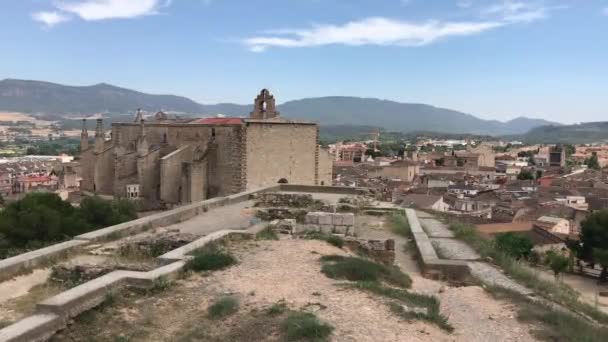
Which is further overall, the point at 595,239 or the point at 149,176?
the point at 595,239

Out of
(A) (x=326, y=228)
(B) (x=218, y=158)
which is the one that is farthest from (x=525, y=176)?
(A) (x=326, y=228)

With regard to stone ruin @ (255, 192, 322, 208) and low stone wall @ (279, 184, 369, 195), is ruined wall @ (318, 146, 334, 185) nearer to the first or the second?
low stone wall @ (279, 184, 369, 195)

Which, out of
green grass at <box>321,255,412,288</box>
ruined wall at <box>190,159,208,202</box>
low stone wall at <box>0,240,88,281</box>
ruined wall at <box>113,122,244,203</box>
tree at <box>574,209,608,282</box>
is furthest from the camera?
tree at <box>574,209,608,282</box>

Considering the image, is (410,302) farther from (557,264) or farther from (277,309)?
(557,264)

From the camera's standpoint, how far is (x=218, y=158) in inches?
1041

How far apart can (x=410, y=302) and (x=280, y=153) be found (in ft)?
65.5

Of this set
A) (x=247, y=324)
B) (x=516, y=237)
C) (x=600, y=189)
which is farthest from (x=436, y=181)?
(x=247, y=324)

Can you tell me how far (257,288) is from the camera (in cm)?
721

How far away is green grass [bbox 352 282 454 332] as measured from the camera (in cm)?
638

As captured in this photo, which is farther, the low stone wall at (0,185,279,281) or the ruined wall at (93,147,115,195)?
the ruined wall at (93,147,115,195)

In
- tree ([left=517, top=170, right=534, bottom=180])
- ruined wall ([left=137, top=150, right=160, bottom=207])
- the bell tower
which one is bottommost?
tree ([left=517, top=170, right=534, bottom=180])

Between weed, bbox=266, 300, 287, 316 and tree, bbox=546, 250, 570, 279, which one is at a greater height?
weed, bbox=266, 300, 287, 316

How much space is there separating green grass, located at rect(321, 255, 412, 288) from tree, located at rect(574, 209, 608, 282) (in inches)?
1008

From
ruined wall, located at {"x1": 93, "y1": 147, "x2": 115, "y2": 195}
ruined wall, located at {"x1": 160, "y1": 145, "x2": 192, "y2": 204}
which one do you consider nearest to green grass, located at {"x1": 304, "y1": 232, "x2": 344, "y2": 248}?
ruined wall, located at {"x1": 160, "y1": 145, "x2": 192, "y2": 204}
